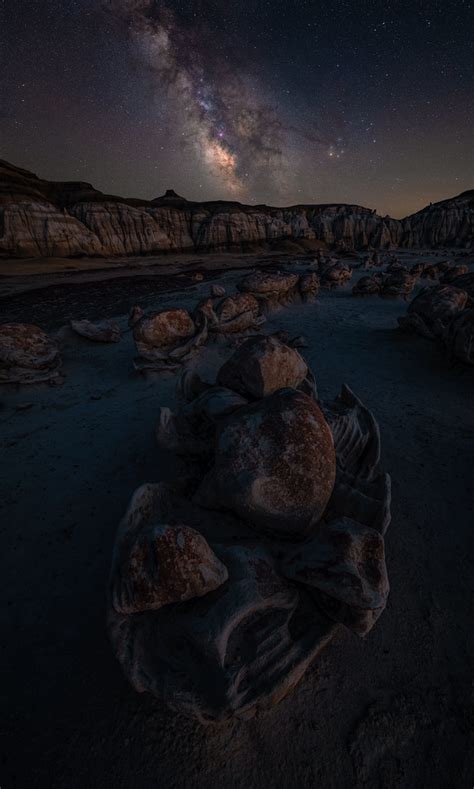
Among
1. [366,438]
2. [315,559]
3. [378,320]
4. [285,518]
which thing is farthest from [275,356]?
[378,320]

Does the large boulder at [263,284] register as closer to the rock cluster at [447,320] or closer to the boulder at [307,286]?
the boulder at [307,286]

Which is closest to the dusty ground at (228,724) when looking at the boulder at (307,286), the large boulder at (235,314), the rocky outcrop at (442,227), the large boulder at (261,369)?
the large boulder at (261,369)

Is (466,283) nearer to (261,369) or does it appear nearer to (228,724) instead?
(261,369)

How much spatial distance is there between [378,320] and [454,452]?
665cm

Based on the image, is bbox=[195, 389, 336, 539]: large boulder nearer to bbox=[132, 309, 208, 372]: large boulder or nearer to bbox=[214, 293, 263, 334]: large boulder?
bbox=[132, 309, 208, 372]: large boulder

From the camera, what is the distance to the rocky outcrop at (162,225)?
30.3 m

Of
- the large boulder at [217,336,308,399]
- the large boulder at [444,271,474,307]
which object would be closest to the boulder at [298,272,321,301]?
the large boulder at [444,271,474,307]

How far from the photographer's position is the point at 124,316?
1120cm

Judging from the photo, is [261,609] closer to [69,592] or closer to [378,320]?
[69,592]

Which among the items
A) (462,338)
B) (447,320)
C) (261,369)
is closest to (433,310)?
(447,320)

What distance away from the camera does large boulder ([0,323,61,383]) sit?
220 inches

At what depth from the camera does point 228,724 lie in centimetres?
152

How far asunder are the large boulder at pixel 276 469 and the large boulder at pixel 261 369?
669mm

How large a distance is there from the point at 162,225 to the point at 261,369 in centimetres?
4540
